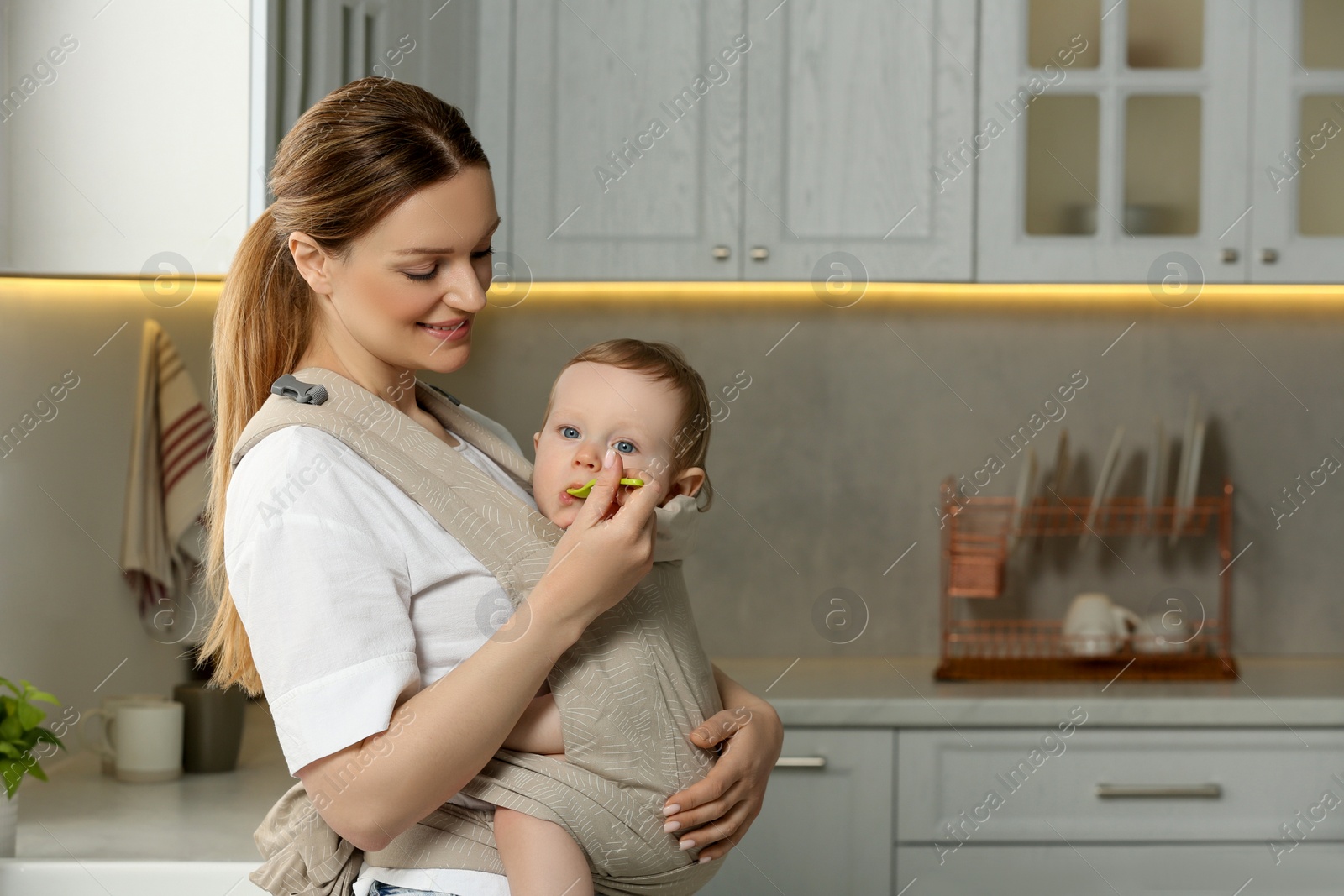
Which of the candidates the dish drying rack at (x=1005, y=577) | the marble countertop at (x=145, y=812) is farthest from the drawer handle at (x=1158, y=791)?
the marble countertop at (x=145, y=812)

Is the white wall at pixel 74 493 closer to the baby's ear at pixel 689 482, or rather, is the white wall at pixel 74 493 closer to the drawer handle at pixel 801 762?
the drawer handle at pixel 801 762

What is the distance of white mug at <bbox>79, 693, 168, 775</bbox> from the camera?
1763mm

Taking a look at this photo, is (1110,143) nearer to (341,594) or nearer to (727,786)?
(727,786)

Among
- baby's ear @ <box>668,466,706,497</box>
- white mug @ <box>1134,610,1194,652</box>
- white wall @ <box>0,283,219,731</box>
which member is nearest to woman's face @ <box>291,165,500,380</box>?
baby's ear @ <box>668,466,706,497</box>

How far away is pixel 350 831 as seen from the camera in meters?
0.76

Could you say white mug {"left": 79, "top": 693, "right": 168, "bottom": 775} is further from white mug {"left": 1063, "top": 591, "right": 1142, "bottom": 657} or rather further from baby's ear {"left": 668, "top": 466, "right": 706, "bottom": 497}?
white mug {"left": 1063, "top": 591, "right": 1142, "bottom": 657}

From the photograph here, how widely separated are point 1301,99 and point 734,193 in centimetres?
105

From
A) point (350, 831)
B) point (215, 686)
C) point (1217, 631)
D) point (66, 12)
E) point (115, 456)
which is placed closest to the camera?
point (350, 831)

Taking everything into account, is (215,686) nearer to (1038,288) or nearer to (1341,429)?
(1038,288)

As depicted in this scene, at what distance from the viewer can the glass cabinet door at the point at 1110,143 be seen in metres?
2.07

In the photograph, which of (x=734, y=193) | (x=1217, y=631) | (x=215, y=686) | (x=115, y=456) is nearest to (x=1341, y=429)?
(x=1217, y=631)

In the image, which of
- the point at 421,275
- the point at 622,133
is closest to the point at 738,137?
the point at 622,133

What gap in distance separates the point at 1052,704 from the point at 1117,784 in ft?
0.62

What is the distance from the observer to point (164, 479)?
6.24 feet
